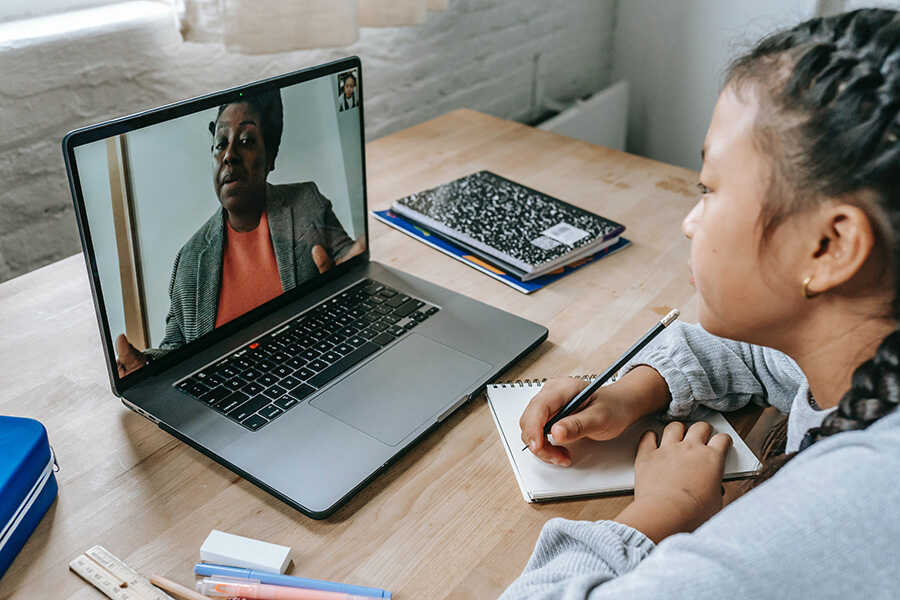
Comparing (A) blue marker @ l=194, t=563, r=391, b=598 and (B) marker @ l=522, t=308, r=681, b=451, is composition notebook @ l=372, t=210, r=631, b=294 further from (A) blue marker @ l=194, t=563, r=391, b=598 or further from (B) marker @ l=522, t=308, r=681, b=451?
(A) blue marker @ l=194, t=563, r=391, b=598

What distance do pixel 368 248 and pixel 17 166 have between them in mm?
580

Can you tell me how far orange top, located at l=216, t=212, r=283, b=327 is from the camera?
789 millimetres

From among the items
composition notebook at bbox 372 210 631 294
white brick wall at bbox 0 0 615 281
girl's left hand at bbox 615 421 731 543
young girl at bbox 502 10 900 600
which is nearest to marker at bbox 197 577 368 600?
young girl at bbox 502 10 900 600

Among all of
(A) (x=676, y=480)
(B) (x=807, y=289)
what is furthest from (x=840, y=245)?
(A) (x=676, y=480)

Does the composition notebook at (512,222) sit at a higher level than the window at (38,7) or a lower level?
lower

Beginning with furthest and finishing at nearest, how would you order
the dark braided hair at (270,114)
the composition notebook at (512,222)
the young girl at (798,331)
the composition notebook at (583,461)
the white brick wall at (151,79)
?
the white brick wall at (151,79)
the composition notebook at (512,222)
the dark braided hair at (270,114)
the composition notebook at (583,461)
the young girl at (798,331)

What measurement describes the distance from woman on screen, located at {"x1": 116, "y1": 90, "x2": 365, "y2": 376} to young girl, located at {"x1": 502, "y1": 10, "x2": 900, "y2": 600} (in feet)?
1.14

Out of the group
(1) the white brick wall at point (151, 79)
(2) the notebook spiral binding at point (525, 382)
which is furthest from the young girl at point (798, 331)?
(1) the white brick wall at point (151, 79)

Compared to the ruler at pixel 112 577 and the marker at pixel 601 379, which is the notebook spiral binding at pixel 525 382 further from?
the ruler at pixel 112 577

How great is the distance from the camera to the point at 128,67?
1209 millimetres

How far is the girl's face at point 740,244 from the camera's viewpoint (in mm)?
539

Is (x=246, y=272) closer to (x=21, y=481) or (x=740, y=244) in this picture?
(x=21, y=481)

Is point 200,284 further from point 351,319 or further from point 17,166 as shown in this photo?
point 17,166

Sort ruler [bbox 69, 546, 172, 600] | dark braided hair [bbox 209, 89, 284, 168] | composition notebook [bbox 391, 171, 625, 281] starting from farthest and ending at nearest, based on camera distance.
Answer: composition notebook [bbox 391, 171, 625, 281] < dark braided hair [bbox 209, 89, 284, 168] < ruler [bbox 69, 546, 172, 600]
